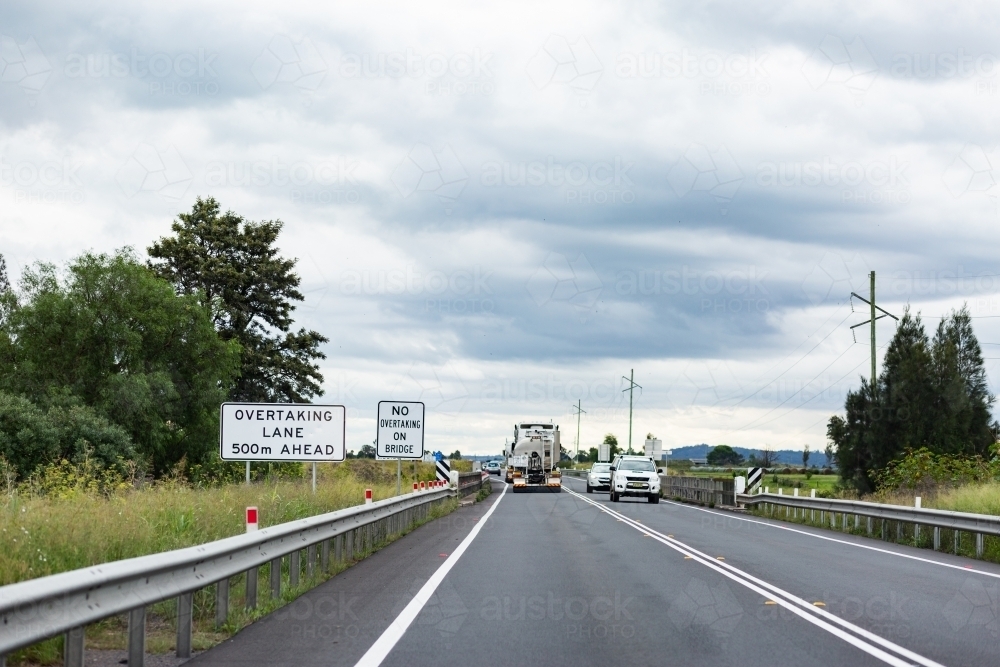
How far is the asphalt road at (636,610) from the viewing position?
9023 millimetres

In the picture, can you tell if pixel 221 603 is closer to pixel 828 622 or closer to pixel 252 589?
pixel 252 589

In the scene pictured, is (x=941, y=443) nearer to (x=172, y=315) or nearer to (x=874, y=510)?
(x=874, y=510)

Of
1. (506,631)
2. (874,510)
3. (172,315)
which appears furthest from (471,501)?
(506,631)

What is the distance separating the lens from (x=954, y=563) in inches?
729

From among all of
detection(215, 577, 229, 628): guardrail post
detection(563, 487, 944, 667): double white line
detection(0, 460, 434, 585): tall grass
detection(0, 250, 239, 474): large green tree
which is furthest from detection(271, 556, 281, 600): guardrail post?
detection(0, 250, 239, 474): large green tree

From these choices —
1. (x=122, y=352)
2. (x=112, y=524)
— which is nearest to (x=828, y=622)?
(x=112, y=524)

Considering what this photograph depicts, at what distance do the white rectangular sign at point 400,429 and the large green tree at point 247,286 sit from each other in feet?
105

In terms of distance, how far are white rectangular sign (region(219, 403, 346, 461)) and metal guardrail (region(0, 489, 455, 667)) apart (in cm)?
763

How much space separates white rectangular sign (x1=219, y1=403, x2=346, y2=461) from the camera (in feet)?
72.1

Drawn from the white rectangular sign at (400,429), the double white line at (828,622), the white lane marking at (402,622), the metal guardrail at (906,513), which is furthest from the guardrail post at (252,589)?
the white rectangular sign at (400,429)

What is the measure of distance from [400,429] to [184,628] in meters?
21.5

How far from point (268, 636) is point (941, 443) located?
146 feet

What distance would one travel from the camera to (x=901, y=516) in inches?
942

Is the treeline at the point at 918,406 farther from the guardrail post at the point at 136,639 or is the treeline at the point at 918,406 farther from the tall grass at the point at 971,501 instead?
the guardrail post at the point at 136,639
